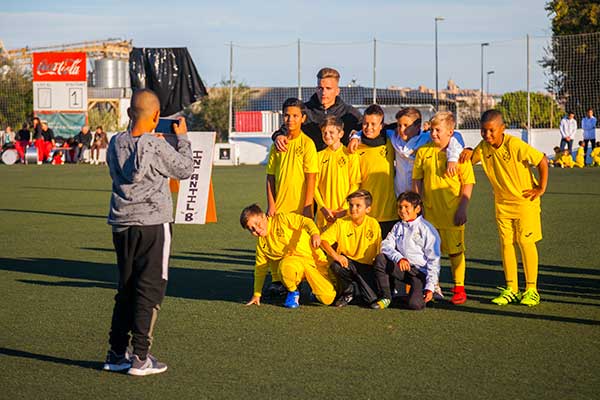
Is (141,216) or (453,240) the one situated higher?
(141,216)

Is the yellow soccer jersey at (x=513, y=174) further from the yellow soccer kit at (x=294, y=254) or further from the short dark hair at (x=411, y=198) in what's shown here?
the yellow soccer kit at (x=294, y=254)

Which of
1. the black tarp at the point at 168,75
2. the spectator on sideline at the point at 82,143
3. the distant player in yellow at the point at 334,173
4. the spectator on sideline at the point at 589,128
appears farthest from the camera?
the spectator on sideline at the point at 82,143

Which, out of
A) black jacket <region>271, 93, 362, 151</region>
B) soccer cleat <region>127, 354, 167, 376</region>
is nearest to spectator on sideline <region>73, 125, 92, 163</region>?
black jacket <region>271, 93, 362, 151</region>

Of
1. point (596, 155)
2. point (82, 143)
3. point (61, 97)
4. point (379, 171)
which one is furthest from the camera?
point (61, 97)

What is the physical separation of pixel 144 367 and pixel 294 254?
2.39m

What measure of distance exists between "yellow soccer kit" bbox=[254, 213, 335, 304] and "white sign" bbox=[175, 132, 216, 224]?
5602mm

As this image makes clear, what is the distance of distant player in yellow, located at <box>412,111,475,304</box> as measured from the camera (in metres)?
7.60

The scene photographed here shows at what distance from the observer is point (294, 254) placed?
754 cm

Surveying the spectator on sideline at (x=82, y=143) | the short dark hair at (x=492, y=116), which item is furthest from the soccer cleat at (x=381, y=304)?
the spectator on sideline at (x=82, y=143)

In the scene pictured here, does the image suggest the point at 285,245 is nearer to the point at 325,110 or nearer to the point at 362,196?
the point at 362,196

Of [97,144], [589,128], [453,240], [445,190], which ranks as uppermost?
[589,128]

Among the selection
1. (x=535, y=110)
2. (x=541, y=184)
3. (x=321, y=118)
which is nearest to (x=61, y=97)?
(x=535, y=110)

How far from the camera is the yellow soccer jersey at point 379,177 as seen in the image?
7922 mm

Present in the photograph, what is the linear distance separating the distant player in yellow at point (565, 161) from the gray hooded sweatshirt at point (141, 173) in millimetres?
26284
